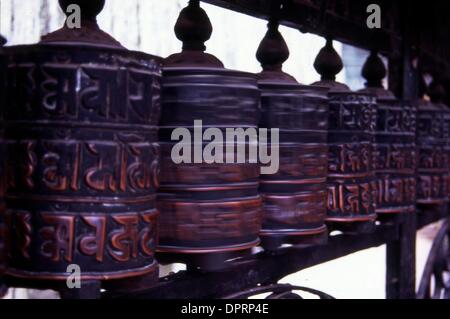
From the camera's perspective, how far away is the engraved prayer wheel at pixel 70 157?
65 centimetres

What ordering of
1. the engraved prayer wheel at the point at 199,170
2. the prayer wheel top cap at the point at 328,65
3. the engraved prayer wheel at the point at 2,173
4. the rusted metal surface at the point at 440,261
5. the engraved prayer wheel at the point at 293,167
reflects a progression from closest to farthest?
the engraved prayer wheel at the point at 2,173 < the engraved prayer wheel at the point at 199,170 < the engraved prayer wheel at the point at 293,167 < the prayer wheel top cap at the point at 328,65 < the rusted metal surface at the point at 440,261

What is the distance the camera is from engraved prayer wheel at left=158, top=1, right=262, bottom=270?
2.58ft

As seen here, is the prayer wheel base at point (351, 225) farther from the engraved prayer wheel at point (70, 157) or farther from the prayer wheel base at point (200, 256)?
the engraved prayer wheel at point (70, 157)

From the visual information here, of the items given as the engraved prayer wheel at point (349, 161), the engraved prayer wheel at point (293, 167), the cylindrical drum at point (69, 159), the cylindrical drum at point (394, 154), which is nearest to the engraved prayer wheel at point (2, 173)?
the cylindrical drum at point (69, 159)

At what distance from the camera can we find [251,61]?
123 inches

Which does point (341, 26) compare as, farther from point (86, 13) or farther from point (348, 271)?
point (348, 271)

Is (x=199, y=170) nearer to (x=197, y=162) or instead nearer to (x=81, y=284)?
(x=197, y=162)

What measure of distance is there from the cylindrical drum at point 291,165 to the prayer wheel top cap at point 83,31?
12.4 inches

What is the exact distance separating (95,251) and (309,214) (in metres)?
0.43

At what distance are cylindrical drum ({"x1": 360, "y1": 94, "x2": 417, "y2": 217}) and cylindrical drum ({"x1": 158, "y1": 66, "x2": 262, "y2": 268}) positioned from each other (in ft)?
1.96

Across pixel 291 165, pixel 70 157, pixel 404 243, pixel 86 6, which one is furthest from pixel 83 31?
pixel 404 243

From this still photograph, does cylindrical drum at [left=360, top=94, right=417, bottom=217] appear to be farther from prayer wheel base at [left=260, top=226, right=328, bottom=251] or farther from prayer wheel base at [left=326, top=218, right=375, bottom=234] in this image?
prayer wheel base at [left=260, top=226, right=328, bottom=251]

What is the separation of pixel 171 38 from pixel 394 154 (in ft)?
5.58
